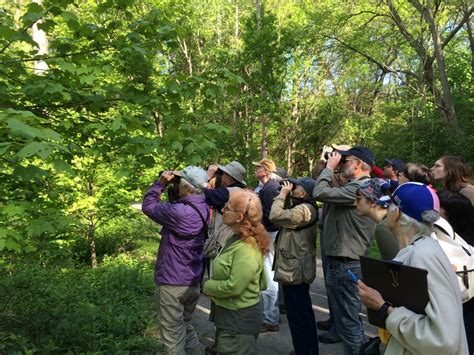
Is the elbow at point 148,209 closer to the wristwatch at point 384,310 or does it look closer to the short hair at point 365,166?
the short hair at point 365,166

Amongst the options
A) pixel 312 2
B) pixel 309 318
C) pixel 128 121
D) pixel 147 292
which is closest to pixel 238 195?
pixel 128 121

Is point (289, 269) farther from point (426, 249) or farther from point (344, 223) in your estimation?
point (426, 249)

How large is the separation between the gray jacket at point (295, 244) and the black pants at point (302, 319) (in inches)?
5.8

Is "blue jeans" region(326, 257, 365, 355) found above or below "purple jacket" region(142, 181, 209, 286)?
below

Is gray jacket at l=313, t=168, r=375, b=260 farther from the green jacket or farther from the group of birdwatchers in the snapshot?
the green jacket

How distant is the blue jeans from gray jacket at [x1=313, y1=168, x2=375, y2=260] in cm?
13

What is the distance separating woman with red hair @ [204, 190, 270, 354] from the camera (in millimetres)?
3129

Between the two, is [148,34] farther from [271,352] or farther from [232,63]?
A: [232,63]

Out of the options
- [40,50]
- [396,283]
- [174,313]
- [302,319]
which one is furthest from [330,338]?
[40,50]

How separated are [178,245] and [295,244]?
3.72ft

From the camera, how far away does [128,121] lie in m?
3.21

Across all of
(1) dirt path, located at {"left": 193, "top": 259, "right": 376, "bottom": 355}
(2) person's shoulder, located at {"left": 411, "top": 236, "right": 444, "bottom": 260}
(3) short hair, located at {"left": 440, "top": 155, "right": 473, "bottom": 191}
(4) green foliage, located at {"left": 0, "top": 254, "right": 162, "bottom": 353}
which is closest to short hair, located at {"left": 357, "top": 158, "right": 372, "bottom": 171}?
(3) short hair, located at {"left": 440, "top": 155, "right": 473, "bottom": 191}

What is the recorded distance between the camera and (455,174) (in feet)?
13.4

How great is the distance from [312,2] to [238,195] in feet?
74.3
